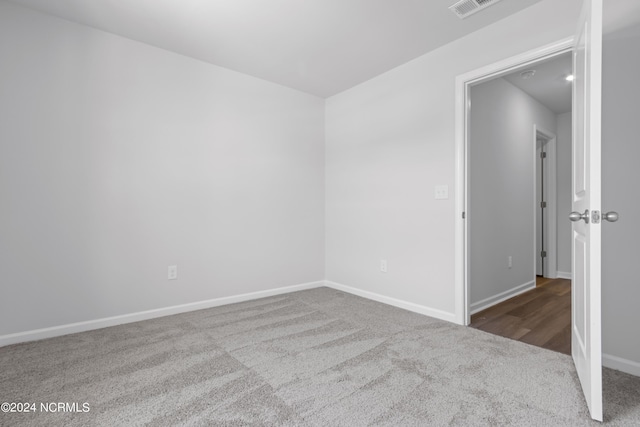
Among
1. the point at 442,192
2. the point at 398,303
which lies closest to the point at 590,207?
the point at 442,192

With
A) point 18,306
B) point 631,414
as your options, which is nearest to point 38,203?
point 18,306

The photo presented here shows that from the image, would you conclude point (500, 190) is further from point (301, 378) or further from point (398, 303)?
point (301, 378)

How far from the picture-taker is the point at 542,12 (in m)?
2.12

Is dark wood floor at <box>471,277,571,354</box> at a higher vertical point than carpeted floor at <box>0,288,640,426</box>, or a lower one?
lower

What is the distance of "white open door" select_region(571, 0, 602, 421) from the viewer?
53.1 inches

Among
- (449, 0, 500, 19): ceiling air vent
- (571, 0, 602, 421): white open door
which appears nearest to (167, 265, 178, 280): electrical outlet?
(571, 0, 602, 421): white open door

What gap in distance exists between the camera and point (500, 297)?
3.31 meters

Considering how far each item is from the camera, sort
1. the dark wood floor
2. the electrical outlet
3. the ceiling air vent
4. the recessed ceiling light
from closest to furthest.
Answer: the ceiling air vent < the dark wood floor < the electrical outlet < the recessed ceiling light

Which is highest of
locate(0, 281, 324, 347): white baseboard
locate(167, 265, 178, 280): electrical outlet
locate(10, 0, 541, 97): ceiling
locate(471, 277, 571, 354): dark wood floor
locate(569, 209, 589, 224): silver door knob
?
locate(10, 0, 541, 97): ceiling

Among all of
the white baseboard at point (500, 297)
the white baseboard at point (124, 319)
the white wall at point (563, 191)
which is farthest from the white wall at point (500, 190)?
the white baseboard at point (124, 319)

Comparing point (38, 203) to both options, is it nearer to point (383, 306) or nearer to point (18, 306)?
point (18, 306)

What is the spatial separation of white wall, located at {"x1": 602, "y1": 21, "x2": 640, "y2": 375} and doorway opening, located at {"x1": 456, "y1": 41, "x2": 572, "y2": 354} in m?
0.30

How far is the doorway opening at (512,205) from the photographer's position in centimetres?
257

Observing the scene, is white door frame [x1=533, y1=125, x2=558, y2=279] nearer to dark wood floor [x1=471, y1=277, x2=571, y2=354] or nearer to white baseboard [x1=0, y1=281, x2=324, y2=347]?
dark wood floor [x1=471, y1=277, x2=571, y2=354]
